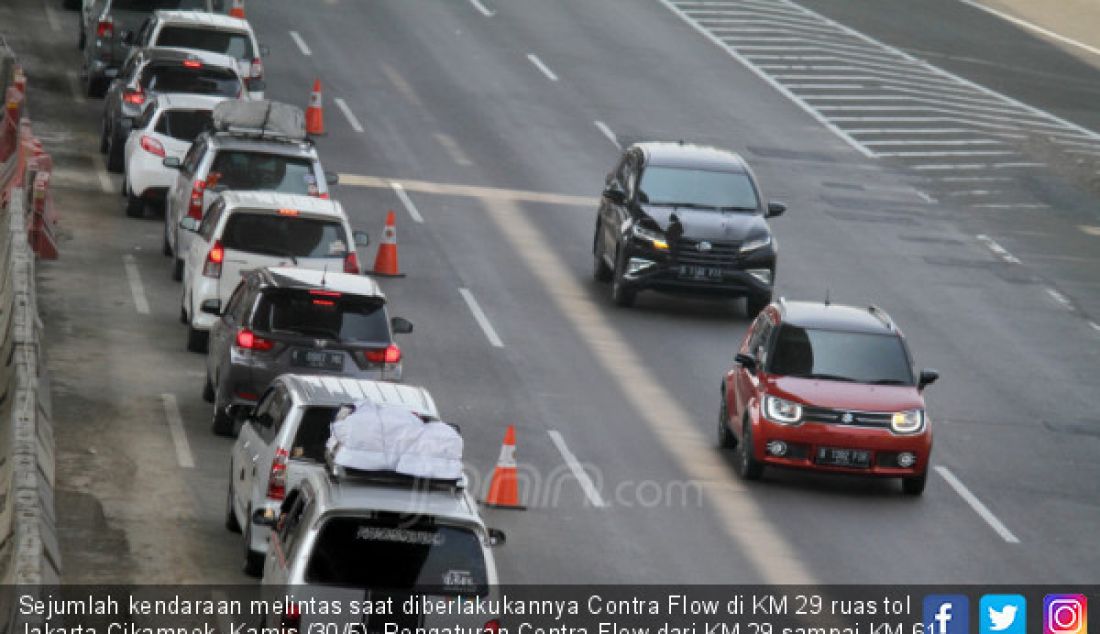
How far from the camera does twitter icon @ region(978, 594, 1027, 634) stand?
19.8 metres

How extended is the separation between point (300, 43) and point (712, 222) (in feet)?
65.7

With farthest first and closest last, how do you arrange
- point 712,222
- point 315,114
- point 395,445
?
1. point 315,114
2. point 712,222
3. point 395,445

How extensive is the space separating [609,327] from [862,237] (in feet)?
27.6

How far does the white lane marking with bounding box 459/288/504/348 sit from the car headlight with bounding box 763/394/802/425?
6.07 m

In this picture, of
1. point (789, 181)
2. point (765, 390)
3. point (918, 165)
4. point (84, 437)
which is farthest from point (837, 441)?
point (918, 165)

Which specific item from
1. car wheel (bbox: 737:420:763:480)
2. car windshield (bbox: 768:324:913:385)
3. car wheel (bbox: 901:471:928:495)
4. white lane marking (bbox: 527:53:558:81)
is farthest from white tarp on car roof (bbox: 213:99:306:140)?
white lane marking (bbox: 527:53:558:81)

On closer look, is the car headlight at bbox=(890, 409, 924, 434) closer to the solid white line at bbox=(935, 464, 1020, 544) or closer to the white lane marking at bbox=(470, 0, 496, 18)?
the solid white line at bbox=(935, 464, 1020, 544)

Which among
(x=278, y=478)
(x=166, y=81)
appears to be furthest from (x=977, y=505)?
(x=166, y=81)

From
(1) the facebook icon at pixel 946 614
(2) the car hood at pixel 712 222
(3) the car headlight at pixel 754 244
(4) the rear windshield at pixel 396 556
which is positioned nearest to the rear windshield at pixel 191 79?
(2) the car hood at pixel 712 222

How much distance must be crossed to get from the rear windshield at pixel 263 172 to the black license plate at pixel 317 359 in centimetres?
806

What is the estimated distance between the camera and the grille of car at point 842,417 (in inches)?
941

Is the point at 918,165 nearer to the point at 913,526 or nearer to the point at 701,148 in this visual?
the point at 701,148

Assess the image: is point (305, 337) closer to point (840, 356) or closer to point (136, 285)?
point (840, 356)

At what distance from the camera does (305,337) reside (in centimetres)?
2336
